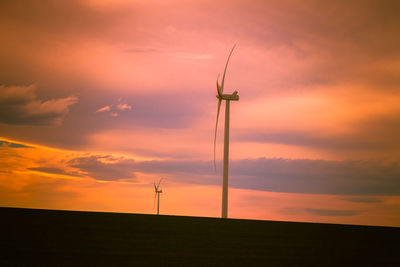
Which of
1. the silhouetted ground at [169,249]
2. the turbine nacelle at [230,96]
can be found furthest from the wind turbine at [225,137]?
the silhouetted ground at [169,249]

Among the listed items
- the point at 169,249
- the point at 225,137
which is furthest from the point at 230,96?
the point at 169,249

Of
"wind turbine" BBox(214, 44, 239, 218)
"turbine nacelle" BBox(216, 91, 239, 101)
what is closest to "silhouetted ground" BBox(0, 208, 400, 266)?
"wind turbine" BBox(214, 44, 239, 218)

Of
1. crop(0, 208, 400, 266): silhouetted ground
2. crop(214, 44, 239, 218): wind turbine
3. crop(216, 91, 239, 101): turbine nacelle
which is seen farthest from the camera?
crop(216, 91, 239, 101): turbine nacelle

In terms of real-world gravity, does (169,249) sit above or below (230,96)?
below

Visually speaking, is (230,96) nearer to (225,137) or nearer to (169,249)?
(225,137)

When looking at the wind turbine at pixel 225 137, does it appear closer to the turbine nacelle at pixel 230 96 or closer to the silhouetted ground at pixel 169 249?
the turbine nacelle at pixel 230 96

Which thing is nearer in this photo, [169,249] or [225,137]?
[169,249]

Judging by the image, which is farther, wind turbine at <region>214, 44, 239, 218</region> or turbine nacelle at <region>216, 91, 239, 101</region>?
turbine nacelle at <region>216, 91, 239, 101</region>

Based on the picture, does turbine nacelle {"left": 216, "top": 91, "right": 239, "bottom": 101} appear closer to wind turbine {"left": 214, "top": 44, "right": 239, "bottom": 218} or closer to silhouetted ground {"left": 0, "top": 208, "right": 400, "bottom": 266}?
wind turbine {"left": 214, "top": 44, "right": 239, "bottom": 218}

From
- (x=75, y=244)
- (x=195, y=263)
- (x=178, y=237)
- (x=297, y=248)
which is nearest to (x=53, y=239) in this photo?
(x=75, y=244)

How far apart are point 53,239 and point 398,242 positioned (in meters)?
19.2

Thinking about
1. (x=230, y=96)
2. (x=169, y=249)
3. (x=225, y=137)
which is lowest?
(x=169, y=249)

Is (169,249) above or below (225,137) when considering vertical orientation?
below

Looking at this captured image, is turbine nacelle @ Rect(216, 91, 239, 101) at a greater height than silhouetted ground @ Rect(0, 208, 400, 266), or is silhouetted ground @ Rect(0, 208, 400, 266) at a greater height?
turbine nacelle @ Rect(216, 91, 239, 101)
